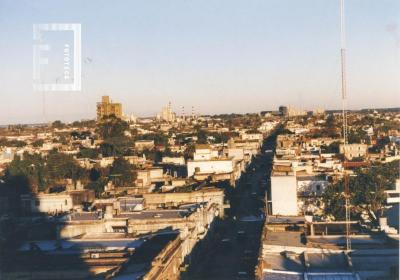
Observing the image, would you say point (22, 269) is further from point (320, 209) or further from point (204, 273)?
point (320, 209)

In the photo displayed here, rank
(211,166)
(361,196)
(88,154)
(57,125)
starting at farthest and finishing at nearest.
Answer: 1. (57,125)
2. (88,154)
3. (211,166)
4. (361,196)

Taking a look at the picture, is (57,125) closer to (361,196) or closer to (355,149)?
(355,149)

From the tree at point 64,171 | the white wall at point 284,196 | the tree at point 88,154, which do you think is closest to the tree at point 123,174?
the tree at point 64,171

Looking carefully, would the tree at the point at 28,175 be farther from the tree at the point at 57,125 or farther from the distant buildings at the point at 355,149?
the tree at the point at 57,125

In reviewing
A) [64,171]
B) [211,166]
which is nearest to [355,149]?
[211,166]

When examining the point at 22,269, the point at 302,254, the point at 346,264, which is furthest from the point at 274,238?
the point at 22,269

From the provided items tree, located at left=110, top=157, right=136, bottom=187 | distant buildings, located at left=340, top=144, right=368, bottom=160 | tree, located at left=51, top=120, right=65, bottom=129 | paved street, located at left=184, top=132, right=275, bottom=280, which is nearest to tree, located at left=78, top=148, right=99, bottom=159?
tree, located at left=110, top=157, right=136, bottom=187
